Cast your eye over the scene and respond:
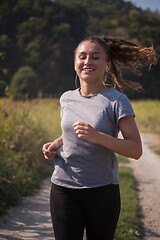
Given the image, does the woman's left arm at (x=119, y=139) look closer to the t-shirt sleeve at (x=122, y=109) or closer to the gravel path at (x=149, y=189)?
the t-shirt sleeve at (x=122, y=109)

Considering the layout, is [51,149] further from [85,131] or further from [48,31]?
[48,31]

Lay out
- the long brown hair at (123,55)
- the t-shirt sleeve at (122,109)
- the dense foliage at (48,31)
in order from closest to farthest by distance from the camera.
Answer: the t-shirt sleeve at (122,109) < the long brown hair at (123,55) < the dense foliage at (48,31)

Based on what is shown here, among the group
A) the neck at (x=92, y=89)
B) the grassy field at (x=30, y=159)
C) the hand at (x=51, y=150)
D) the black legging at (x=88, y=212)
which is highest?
the neck at (x=92, y=89)

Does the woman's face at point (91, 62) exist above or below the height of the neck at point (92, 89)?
above

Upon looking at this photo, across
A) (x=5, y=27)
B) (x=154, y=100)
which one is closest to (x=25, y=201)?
(x=154, y=100)

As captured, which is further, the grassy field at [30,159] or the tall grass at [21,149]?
the tall grass at [21,149]

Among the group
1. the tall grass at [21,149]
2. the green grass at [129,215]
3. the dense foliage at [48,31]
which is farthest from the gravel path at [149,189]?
the dense foliage at [48,31]

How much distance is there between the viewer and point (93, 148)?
1.86 meters

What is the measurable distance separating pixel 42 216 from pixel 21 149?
1925 mm

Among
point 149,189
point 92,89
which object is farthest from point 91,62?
point 149,189

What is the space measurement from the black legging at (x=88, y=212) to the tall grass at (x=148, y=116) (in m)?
11.4

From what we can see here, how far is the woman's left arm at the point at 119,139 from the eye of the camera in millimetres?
1703

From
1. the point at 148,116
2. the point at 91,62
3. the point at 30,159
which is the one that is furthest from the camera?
the point at 148,116

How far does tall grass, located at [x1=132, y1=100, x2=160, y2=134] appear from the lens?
44.8 ft
